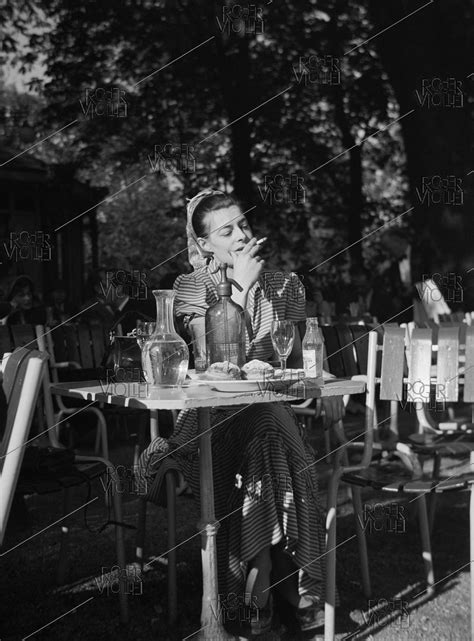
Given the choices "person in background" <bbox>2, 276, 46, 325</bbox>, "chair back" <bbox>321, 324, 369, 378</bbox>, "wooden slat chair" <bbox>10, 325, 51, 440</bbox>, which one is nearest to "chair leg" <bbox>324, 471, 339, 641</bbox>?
"chair back" <bbox>321, 324, 369, 378</bbox>

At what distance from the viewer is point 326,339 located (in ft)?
14.4

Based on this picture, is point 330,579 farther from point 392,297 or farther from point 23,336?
point 392,297

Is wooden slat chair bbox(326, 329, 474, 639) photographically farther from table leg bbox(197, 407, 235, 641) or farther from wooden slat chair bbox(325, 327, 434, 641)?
table leg bbox(197, 407, 235, 641)

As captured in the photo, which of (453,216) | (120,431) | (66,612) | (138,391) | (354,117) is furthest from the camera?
(354,117)

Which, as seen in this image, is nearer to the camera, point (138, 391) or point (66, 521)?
point (138, 391)

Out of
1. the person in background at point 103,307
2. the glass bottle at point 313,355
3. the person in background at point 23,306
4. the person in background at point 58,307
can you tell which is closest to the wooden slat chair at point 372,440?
the glass bottle at point 313,355

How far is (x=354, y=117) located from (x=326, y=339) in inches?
373

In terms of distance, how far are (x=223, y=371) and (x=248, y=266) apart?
60cm

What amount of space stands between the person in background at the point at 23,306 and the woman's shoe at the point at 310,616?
3259mm

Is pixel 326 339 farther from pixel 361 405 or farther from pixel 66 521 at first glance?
pixel 361 405

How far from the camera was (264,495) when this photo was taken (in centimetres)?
283

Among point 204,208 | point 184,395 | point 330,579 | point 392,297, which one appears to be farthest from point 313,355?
point 392,297

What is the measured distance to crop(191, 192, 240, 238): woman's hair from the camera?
3.45 metres

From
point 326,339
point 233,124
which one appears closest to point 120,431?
point 326,339
